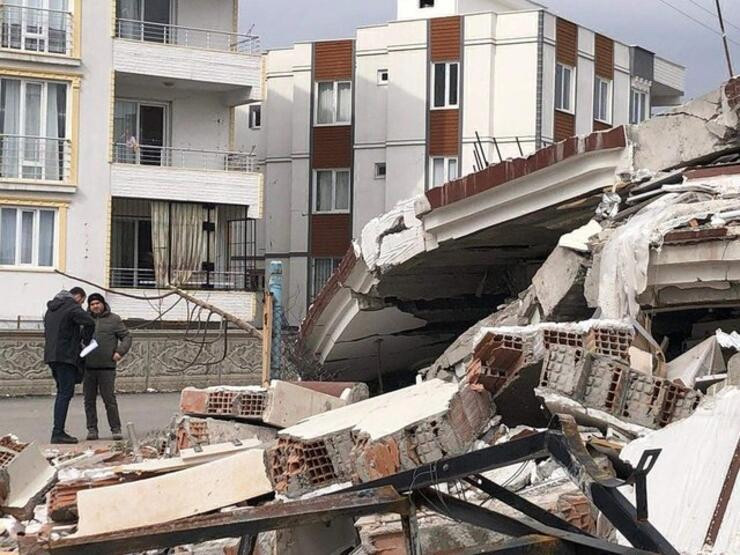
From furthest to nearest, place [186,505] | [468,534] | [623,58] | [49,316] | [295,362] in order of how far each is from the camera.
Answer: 1. [623,58]
2. [295,362]
3. [49,316]
4. [186,505]
5. [468,534]

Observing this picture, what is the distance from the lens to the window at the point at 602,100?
1342 inches

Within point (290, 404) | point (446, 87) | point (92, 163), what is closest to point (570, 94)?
point (446, 87)

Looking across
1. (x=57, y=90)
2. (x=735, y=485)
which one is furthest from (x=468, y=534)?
(x=57, y=90)

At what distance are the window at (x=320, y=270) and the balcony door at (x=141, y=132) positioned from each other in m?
7.41

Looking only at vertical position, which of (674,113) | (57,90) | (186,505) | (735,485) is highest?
(57,90)

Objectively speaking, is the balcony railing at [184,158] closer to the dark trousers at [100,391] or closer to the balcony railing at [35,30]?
the balcony railing at [35,30]

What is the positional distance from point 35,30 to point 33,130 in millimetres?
2182

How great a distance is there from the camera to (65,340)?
37.2 feet

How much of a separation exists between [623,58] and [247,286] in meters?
15.1

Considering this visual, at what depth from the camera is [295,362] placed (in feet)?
40.2

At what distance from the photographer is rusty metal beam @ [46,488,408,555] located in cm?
297

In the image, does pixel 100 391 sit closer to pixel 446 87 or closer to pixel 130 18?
pixel 130 18

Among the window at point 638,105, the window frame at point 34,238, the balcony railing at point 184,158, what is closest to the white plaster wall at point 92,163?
the window frame at point 34,238

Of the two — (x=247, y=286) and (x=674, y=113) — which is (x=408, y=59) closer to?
(x=247, y=286)
